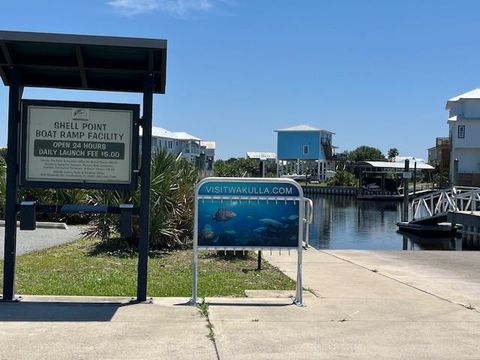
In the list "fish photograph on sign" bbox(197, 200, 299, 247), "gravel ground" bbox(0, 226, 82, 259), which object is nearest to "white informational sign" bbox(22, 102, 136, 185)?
"fish photograph on sign" bbox(197, 200, 299, 247)

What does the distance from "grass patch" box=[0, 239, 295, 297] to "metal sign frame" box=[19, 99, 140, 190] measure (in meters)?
1.78

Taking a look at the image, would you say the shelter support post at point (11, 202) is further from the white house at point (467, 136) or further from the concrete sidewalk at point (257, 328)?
the white house at point (467, 136)

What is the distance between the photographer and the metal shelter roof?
6.88 m

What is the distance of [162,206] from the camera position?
13.8 meters

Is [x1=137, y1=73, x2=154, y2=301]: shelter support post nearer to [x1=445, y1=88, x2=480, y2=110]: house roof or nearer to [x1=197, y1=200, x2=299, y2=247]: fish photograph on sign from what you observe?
[x1=197, y1=200, x2=299, y2=247]: fish photograph on sign

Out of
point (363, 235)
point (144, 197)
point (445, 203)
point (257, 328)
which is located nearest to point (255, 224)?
point (144, 197)

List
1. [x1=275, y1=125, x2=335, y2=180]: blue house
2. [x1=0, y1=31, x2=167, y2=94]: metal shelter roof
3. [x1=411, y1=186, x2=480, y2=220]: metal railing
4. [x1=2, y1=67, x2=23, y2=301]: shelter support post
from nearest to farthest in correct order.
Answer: [x1=0, y1=31, x2=167, y2=94]: metal shelter roof → [x1=2, y1=67, x2=23, y2=301]: shelter support post → [x1=411, y1=186, x2=480, y2=220]: metal railing → [x1=275, y1=125, x2=335, y2=180]: blue house

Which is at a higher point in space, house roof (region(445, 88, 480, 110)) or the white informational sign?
house roof (region(445, 88, 480, 110))

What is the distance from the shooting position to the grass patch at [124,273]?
8.76 meters

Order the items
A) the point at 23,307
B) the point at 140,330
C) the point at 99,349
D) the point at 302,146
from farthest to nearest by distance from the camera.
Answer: the point at 302,146 → the point at 23,307 → the point at 140,330 → the point at 99,349

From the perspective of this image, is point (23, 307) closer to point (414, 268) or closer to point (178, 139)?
point (414, 268)

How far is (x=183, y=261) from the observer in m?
12.4

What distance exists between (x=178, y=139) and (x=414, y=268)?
85.0m

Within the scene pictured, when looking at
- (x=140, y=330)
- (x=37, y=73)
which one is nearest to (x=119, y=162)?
(x=37, y=73)
